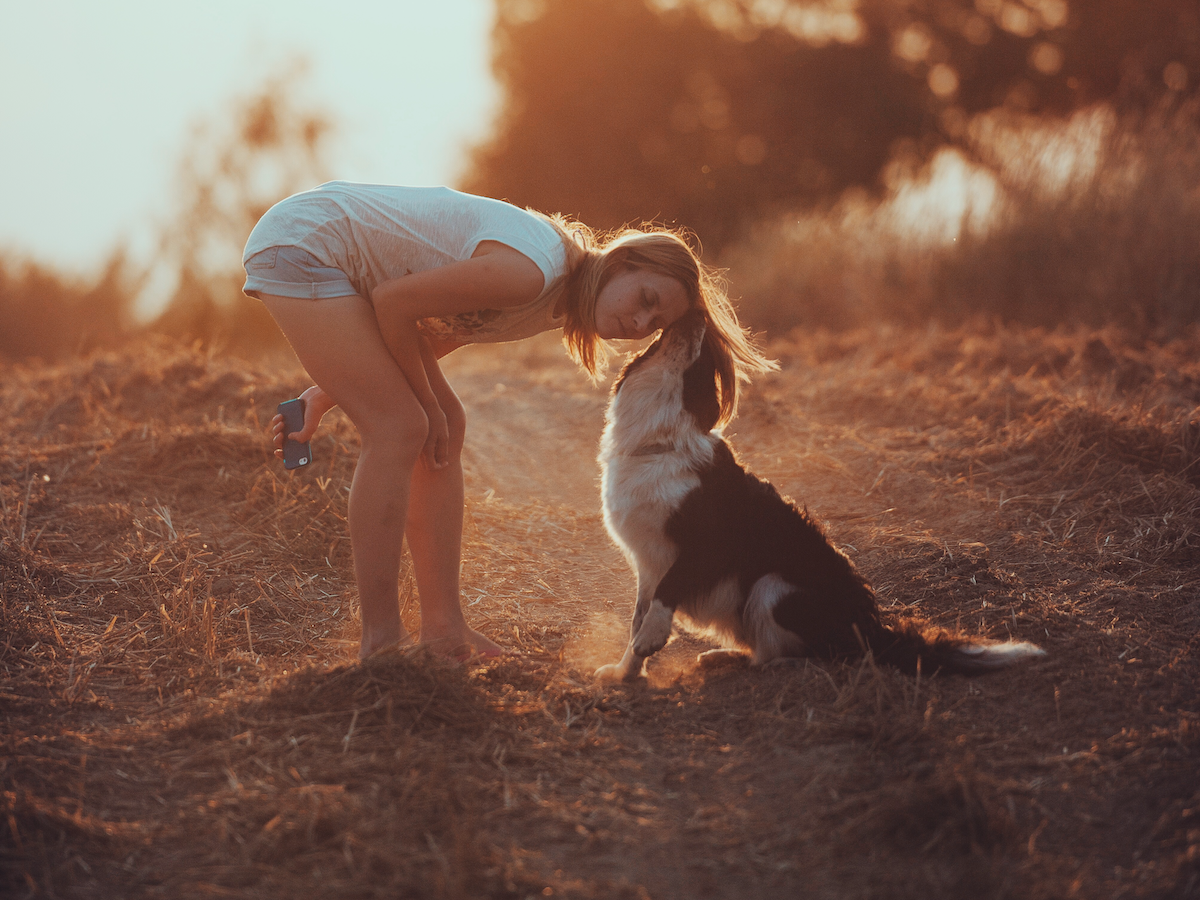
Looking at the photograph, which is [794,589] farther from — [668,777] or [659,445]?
[668,777]

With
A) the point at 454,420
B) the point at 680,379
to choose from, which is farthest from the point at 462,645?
the point at 680,379

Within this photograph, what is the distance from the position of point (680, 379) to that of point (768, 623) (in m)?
0.83

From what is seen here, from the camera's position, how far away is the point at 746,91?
634 inches

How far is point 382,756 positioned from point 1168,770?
1889mm

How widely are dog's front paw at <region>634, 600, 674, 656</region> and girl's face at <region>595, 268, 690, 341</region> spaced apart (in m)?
0.88

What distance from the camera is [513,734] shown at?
2.42 metres

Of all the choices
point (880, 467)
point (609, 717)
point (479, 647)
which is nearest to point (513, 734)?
point (609, 717)

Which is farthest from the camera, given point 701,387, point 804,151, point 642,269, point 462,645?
point 804,151

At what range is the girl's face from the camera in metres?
2.74

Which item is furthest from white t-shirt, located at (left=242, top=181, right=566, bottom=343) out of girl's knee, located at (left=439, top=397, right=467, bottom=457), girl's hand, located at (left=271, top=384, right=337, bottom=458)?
girl's knee, located at (left=439, top=397, right=467, bottom=457)

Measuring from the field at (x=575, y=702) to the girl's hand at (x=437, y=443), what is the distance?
70 centimetres

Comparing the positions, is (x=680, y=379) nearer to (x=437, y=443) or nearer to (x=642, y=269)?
(x=642, y=269)

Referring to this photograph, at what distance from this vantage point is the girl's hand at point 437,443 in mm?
2916

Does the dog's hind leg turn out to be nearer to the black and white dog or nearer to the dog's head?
the black and white dog
